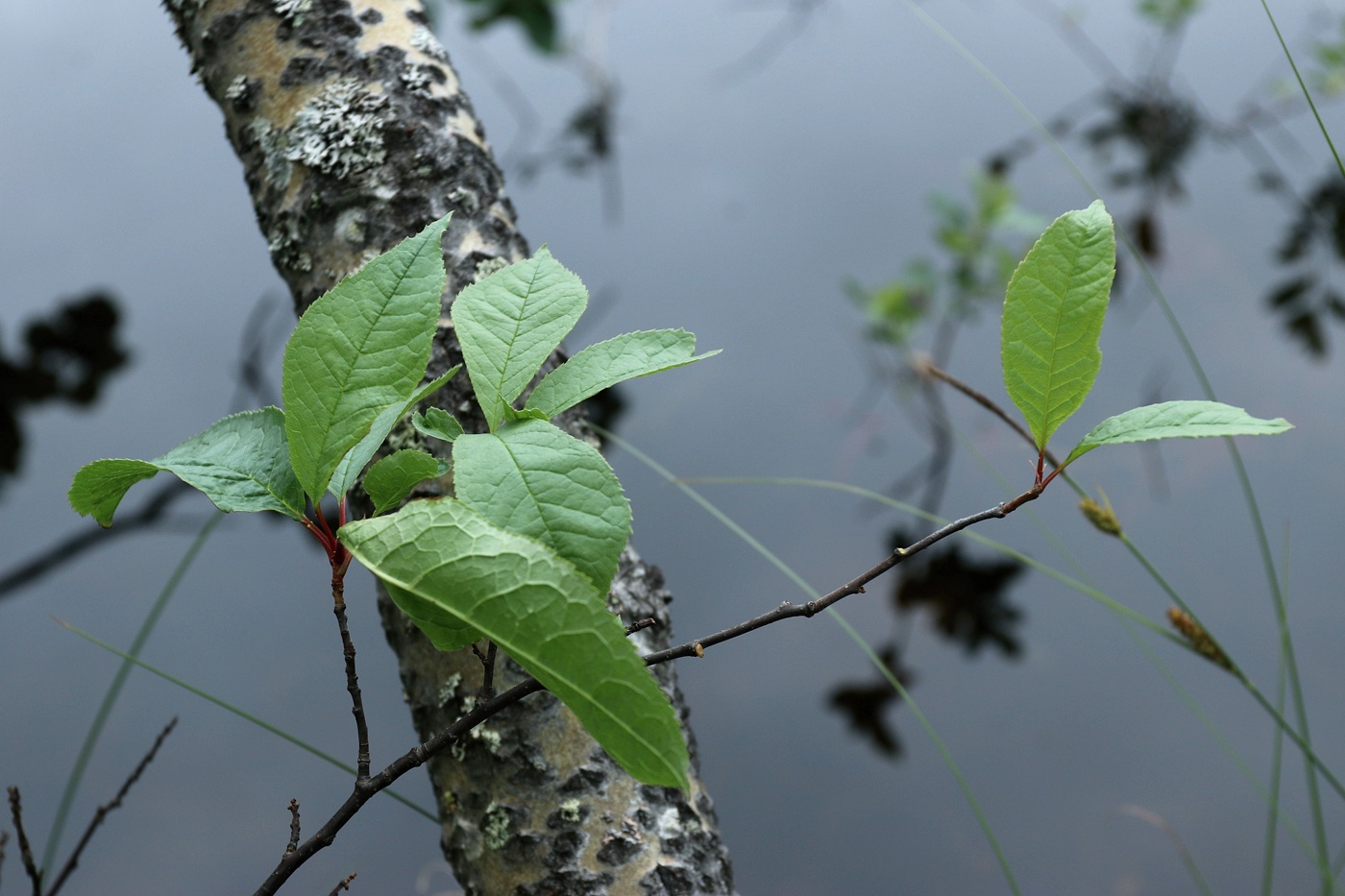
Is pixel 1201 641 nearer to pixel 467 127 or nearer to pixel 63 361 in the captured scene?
pixel 467 127

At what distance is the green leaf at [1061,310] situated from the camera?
317mm

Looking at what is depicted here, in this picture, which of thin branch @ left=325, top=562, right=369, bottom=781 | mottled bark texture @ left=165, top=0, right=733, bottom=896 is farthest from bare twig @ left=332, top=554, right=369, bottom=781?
mottled bark texture @ left=165, top=0, right=733, bottom=896

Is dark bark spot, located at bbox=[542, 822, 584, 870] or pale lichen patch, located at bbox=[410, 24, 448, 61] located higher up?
pale lichen patch, located at bbox=[410, 24, 448, 61]

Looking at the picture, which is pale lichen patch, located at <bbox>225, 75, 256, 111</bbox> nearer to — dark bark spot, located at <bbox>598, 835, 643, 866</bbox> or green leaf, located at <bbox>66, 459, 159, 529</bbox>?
green leaf, located at <bbox>66, 459, 159, 529</bbox>

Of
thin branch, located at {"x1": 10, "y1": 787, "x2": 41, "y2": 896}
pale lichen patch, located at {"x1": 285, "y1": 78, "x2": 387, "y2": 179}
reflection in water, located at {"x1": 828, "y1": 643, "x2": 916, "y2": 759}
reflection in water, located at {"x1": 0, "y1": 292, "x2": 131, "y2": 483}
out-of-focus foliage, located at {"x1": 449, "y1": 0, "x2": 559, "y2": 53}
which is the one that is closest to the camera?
thin branch, located at {"x1": 10, "y1": 787, "x2": 41, "y2": 896}

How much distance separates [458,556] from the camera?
27 cm

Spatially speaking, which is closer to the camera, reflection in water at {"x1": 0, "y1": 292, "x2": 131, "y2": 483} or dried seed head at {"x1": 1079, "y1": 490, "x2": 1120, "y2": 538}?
dried seed head at {"x1": 1079, "y1": 490, "x2": 1120, "y2": 538}

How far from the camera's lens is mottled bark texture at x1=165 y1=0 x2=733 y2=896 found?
0.45 m

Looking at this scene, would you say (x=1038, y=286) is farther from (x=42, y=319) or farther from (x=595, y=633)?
(x=42, y=319)

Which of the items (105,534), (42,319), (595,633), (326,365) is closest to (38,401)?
(42,319)

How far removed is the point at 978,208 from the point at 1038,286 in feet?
3.44

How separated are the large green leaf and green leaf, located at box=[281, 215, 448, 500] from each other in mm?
41

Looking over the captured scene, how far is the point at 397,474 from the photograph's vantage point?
1.08 feet

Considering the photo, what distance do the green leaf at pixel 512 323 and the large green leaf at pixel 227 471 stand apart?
0.08 meters
